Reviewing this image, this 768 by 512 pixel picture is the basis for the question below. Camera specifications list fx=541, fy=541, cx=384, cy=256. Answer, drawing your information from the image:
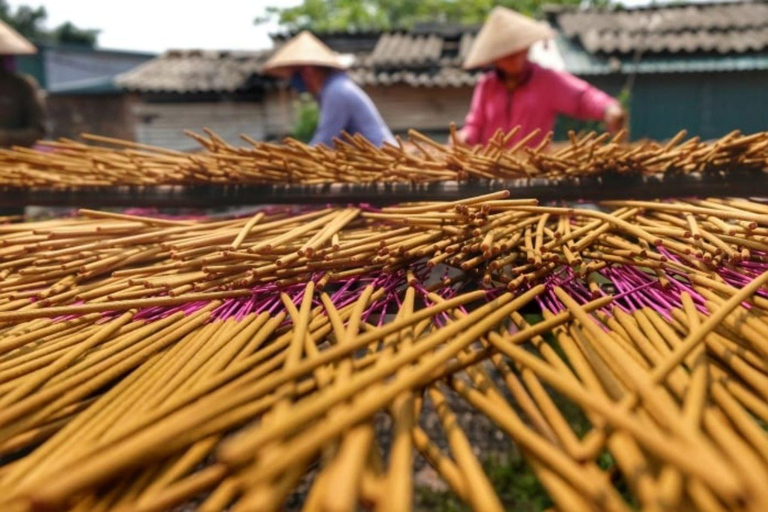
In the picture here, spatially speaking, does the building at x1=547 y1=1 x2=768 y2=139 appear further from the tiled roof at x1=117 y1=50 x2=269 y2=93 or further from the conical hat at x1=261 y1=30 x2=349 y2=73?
the conical hat at x1=261 y1=30 x2=349 y2=73

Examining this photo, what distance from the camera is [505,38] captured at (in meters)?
2.42

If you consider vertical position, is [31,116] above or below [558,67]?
below

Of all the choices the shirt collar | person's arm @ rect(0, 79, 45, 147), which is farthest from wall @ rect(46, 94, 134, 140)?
the shirt collar

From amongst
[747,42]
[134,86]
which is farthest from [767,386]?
[134,86]

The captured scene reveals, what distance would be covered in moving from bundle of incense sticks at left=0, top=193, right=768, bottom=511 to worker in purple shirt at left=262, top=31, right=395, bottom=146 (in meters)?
1.55

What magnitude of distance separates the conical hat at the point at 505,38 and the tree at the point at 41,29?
24.9 metres

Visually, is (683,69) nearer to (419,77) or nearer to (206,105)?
(419,77)

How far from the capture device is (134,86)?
831 centimetres

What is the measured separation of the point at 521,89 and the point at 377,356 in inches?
86.3

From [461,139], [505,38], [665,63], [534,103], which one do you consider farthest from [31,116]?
[665,63]

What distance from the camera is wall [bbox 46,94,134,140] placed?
961cm

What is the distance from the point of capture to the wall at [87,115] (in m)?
9.61

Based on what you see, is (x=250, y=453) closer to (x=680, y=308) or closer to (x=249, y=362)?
(x=249, y=362)

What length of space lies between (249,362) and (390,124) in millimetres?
7629
